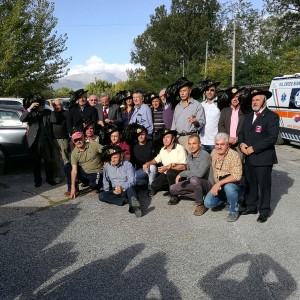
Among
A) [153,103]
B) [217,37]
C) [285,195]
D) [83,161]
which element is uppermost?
[217,37]

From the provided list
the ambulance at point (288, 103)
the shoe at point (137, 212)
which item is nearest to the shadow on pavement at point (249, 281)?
the shoe at point (137, 212)

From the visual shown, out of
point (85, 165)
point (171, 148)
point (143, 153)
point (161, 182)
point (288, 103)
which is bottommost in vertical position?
point (161, 182)

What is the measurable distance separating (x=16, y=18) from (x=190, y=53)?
36.2 metres

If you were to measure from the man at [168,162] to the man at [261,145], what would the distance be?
3.90 ft

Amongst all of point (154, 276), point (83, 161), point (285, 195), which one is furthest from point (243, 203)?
point (83, 161)

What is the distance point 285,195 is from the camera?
19.9 ft

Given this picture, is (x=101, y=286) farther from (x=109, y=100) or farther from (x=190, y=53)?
(x=190, y=53)

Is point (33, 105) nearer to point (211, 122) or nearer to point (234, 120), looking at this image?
point (211, 122)

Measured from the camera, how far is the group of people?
4.81 metres

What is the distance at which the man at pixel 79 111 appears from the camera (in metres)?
6.78

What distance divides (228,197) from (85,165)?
102 inches

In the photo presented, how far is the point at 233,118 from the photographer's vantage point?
19.0ft

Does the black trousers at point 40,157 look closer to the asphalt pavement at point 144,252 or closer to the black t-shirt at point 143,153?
the asphalt pavement at point 144,252

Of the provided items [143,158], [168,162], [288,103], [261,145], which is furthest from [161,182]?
[288,103]
